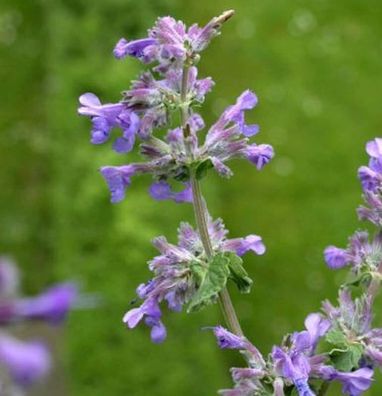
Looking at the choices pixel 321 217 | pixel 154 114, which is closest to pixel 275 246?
pixel 321 217

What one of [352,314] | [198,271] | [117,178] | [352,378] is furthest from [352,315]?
[117,178]

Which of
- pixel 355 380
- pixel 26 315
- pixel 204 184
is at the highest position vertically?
pixel 204 184

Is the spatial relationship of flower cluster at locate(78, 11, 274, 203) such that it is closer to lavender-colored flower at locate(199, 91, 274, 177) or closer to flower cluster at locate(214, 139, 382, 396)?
lavender-colored flower at locate(199, 91, 274, 177)

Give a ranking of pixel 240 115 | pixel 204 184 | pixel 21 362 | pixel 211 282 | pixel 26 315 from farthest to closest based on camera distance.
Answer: pixel 204 184 < pixel 21 362 < pixel 26 315 < pixel 240 115 < pixel 211 282

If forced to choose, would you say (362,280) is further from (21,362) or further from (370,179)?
(21,362)

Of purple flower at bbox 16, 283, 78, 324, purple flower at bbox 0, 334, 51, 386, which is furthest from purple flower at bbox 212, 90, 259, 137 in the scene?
purple flower at bbox 0, 334, 51, 386

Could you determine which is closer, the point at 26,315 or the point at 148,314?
the point at 148,314

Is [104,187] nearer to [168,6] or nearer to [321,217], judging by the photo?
[168,6]

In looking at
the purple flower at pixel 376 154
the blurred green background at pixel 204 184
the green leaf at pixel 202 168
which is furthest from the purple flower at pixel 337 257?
the blurred green background at pixel 204 184
